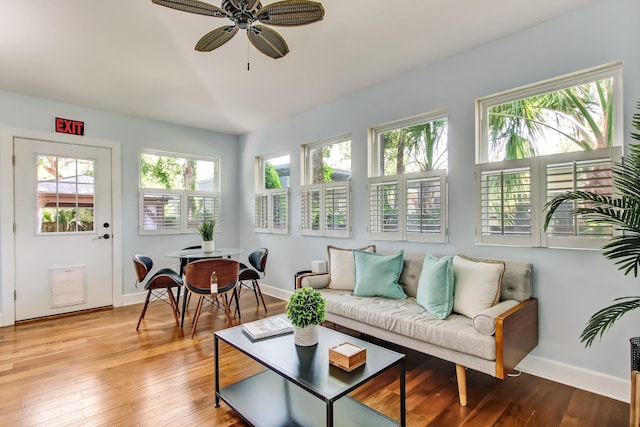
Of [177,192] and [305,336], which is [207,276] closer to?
[305,336]

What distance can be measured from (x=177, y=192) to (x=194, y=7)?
3.56 meters

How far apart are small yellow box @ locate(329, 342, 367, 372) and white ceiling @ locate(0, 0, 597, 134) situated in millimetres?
2155

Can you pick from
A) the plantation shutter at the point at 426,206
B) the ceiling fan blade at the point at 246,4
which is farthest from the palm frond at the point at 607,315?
the ceiling fan blade at the point at 246,4

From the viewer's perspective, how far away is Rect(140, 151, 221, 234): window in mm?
4688

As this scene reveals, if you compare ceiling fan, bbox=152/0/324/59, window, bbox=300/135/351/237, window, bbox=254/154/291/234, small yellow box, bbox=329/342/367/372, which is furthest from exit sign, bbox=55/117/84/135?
small yellow box, bbox=329/342/367/372

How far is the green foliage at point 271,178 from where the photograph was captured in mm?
4973

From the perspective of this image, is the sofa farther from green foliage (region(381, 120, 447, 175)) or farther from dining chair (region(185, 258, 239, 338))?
dining chair (region(185, 258, 239, 338))

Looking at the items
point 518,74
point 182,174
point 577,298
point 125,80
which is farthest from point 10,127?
point 577,298

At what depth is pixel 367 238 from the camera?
362cm

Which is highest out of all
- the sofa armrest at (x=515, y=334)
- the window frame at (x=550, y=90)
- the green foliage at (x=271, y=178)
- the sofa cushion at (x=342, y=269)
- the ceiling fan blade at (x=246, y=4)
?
the ceiling fan blade at (x=246, y=4)

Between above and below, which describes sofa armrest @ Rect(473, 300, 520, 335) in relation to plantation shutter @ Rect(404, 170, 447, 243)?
below

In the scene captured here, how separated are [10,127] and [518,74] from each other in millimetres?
5157

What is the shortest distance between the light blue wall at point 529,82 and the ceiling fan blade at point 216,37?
55.9 inches

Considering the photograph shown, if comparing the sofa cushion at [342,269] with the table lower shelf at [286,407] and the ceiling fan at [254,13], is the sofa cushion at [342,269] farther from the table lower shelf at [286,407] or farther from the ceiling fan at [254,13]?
the ceiling fan at [254,13]
